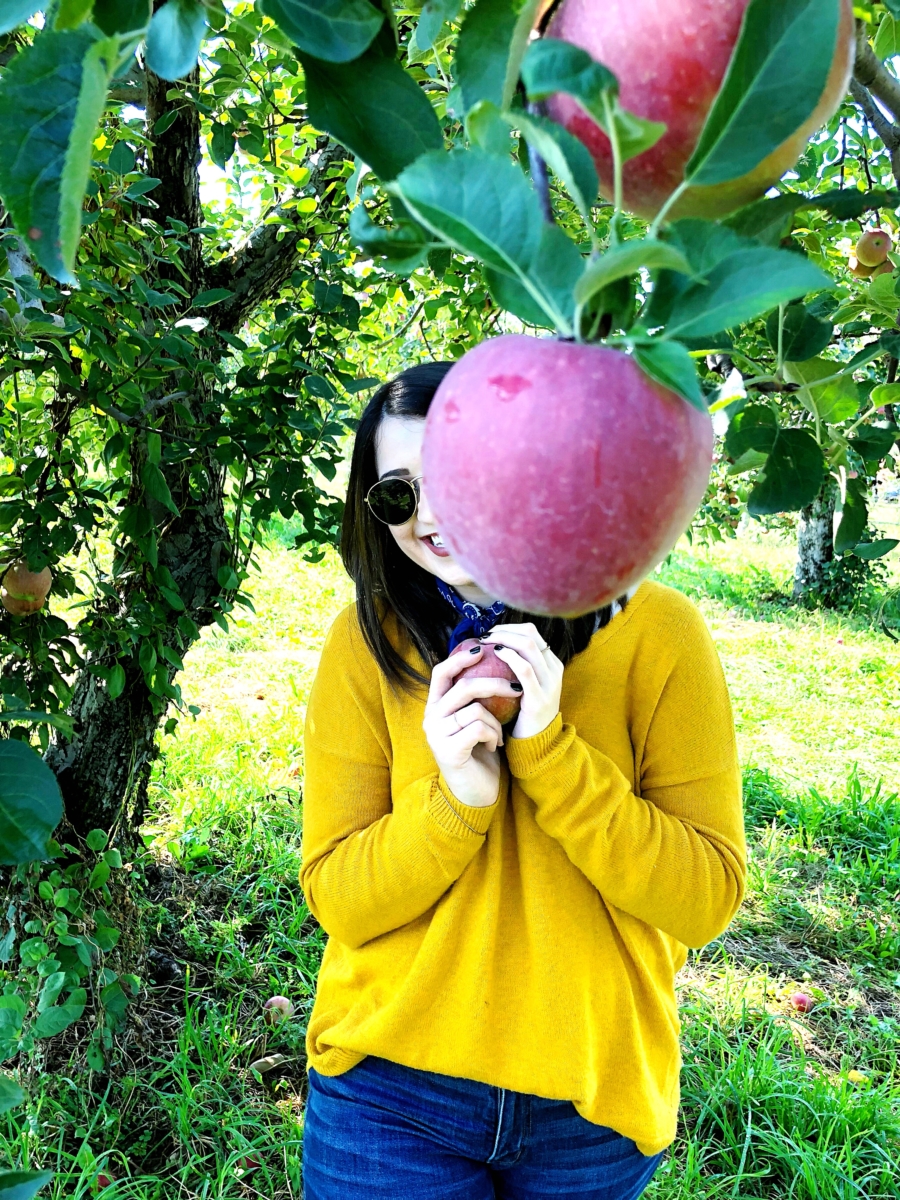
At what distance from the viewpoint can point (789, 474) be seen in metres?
0.54

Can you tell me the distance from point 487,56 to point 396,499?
86 centimetres

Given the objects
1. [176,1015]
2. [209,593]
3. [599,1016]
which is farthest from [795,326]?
[176,1015]

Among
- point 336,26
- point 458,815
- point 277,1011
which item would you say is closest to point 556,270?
point 336,26

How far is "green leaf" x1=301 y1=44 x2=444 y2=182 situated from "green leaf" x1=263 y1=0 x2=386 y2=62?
12mm

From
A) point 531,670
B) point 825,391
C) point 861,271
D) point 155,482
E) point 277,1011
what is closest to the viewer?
point 825,391

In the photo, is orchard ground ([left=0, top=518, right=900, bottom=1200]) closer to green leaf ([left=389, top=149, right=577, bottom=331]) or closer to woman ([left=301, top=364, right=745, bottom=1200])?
woman ([left=301, top=364, right=745, bottom=1200])

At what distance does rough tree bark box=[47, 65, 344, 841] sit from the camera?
1850mm

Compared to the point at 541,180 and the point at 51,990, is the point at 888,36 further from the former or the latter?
the point at 51,990

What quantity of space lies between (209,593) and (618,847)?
3.75ft

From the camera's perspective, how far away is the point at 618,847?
1.09 metres

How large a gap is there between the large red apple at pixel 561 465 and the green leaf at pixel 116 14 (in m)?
0.16

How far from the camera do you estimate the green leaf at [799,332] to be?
50 cm

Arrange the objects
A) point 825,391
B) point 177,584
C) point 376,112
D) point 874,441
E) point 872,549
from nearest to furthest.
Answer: point 376,112 → point 825,391 → point 874,441 → point 872,549 → point 177,584

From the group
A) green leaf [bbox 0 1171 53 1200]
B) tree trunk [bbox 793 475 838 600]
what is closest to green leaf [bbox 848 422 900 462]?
green leaf [bbox 0 1171 53 1200]
